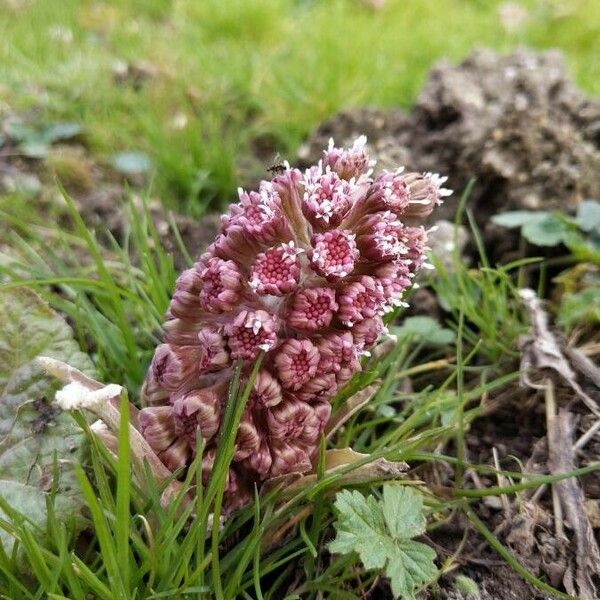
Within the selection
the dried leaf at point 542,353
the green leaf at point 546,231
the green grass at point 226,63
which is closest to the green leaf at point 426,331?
the dried leaf at point 542,353

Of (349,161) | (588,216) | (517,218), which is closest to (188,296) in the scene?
(349,161)

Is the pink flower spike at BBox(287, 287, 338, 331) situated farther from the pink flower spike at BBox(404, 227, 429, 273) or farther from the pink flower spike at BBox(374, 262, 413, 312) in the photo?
the pink flower spike at BBox(404, 227, 429, 273)

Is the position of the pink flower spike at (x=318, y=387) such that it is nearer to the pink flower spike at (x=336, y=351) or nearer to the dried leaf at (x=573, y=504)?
the pink flower spike at (x=336, y=351)

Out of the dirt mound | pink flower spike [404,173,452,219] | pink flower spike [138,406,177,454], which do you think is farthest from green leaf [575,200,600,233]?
pink flower spike [138,406,177,454]

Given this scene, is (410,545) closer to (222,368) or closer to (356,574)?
(356,574)

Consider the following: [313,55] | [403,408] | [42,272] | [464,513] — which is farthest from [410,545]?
[313,55]

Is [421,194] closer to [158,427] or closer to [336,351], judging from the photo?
[336,351]
